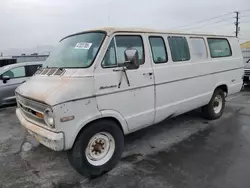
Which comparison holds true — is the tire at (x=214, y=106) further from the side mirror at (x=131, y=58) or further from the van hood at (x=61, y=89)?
the van hood at (x=61, y=89)

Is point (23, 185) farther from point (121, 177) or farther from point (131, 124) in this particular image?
point (131, 124)

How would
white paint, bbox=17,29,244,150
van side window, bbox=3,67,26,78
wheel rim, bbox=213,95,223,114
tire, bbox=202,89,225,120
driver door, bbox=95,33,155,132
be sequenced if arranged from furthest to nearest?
1. van side window, bbox=3,67,26,78
2. wheel rim, bbox=213,95,223,114
3. tire, bbox=202,89,225,120
4. driver door, bbox=95,33,155,132
5. white paint, bbox=17,29,244,150

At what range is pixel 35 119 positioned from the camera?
11.0ft

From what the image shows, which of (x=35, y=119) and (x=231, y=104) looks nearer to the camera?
(x=35, y=119)

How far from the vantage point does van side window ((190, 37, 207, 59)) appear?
5000 mm

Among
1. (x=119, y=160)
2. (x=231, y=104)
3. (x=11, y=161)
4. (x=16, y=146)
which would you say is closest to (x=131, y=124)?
(x=119, y=160)

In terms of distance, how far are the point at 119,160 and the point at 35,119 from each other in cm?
157

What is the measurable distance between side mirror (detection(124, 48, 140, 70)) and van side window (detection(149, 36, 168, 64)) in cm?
68

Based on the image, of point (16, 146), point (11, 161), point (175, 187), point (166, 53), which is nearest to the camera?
point (175, 187)

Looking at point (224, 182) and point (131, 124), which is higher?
point (131, 124)

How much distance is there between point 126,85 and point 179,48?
1.74 m

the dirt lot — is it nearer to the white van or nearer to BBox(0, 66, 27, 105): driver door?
the white van

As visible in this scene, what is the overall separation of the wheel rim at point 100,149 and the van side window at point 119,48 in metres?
1.11

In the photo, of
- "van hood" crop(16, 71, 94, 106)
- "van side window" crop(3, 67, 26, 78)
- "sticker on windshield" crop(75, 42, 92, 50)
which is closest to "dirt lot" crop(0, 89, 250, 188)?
"van hood" crop(16, 71, 94, 106)
